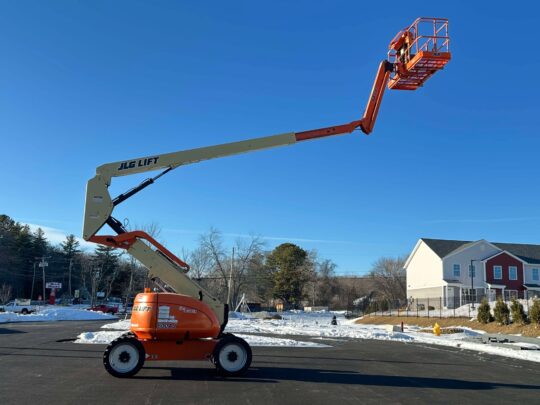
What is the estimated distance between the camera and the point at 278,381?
1177cm

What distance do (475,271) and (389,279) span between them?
37.1 meters

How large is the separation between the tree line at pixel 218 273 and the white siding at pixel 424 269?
63.3 ft

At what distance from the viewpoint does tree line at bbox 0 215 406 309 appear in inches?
2756

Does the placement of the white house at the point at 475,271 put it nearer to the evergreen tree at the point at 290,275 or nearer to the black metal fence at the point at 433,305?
the black metal fence at the point at 433,305

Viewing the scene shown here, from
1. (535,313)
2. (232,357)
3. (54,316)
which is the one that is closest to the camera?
(232,357)

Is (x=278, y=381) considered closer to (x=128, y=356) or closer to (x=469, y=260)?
(x=128, y=356)

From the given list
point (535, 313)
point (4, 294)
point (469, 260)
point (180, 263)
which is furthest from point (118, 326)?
point (4, 294)

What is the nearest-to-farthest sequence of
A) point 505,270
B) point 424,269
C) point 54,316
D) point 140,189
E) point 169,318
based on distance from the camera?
point 169,318
point 140,189
point 54,316
point 505,270
point 424,269

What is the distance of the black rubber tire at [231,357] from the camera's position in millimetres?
12102

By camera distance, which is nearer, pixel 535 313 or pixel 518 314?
pixel 535 313

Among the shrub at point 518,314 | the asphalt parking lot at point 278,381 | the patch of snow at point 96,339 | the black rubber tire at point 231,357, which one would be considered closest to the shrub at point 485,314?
the shrub at point 518,314

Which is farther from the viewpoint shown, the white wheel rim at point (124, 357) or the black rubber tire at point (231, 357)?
the black rubber tire at point (231, 357)

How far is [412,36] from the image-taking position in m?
13.9

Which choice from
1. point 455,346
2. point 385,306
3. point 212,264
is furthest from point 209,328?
point 212,264
